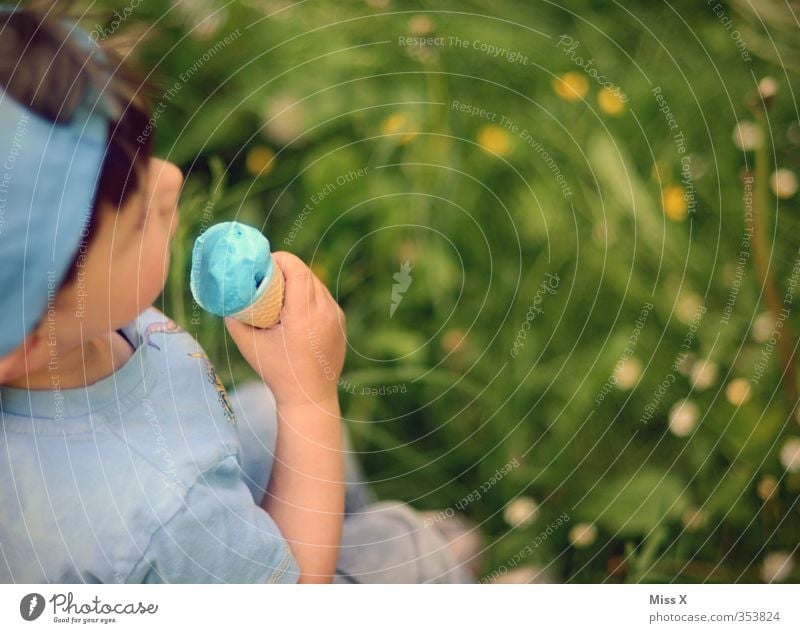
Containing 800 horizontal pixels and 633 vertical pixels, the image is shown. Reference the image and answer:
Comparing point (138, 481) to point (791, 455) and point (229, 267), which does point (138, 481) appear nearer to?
point (229, 267)

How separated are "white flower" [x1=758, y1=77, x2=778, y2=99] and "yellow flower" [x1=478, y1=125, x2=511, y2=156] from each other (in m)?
0.16

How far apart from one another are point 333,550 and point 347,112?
275mm

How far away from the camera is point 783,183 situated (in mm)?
595

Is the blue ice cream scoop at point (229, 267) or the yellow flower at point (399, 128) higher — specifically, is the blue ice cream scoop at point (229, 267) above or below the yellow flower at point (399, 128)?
below

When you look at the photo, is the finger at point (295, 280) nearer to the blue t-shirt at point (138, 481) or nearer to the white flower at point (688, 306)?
the blue t-shirt at point (138, 481)

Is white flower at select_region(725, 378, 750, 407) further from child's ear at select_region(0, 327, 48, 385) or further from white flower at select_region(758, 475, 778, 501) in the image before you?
child's ear at select_region(0, 327, 48, 385)

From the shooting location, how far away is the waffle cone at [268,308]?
56 cm

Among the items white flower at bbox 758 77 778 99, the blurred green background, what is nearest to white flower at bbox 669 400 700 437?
the blurred green background

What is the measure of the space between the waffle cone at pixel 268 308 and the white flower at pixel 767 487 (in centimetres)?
33

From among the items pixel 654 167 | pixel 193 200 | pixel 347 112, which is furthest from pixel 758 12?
pixel 193 200

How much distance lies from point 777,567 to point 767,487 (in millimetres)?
50

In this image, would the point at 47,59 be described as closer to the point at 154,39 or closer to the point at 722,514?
the point at 154,39

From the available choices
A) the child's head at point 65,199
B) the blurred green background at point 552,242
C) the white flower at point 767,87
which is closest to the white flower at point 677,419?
the blurred green background at point 552,242

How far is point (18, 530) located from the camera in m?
0.56
